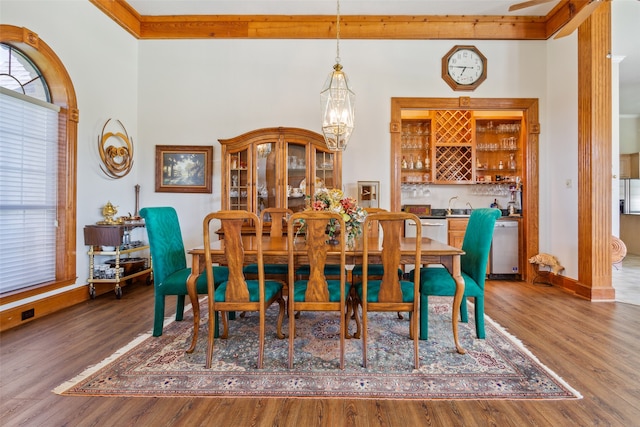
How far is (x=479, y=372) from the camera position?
2031 mm

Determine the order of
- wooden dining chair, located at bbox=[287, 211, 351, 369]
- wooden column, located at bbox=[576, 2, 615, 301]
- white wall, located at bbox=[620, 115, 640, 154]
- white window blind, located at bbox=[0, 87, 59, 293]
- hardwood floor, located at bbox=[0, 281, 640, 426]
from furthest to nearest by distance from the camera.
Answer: white wall, located at bbox=[620, 115, 640, 154], wooden column, located at bbox=[576, 2, 615, 301], white window blind, located at bbox=[0, 87, 59, 293], wooden dining chair, located at bbox=[287, 211, 351, 369], hardwood floor, located at bbox=[0, 281, 640, 426]

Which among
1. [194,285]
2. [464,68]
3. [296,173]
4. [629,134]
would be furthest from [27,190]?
[629,134]

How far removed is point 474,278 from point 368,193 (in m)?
2.07

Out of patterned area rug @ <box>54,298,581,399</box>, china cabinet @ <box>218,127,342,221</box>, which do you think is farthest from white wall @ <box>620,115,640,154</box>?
patterned area rug @ <box>54,298,581,399</box>

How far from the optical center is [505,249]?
4.65 m

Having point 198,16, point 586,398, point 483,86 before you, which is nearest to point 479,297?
point 586,398

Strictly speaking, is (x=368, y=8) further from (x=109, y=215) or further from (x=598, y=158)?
(x=109, y=215)

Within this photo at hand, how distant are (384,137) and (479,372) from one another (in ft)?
10.6

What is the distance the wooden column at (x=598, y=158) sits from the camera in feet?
11.9

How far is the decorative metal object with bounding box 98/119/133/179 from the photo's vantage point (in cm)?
394

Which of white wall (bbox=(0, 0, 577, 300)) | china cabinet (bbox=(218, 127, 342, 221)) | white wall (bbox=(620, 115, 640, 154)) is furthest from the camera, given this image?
white wall (bbox=(620, 115, 640, 154))

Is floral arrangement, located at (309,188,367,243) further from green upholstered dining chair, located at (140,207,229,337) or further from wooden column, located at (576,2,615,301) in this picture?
wooden column, located at (576,2,615,301)

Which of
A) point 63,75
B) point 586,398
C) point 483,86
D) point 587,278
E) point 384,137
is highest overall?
point 483,86

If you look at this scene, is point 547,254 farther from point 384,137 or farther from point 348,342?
point 348,342
